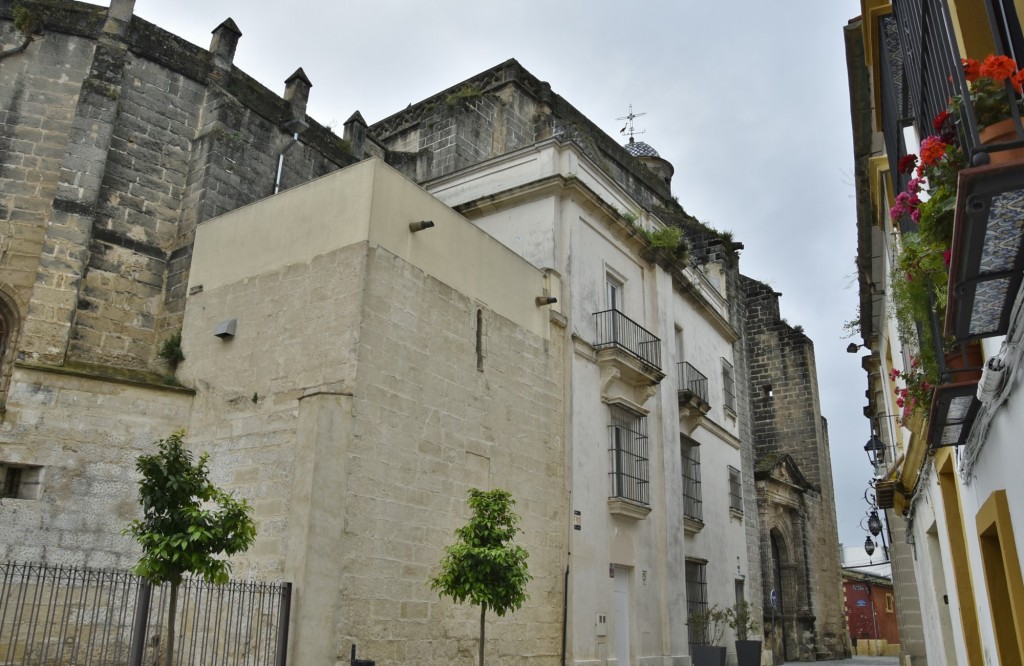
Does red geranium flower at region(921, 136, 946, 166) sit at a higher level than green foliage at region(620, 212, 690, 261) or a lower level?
lower

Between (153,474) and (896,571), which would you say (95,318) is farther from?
(896,571)

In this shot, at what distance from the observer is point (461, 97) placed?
61.4ft

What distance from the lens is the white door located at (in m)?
13.5

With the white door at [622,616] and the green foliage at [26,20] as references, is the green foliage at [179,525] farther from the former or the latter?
the green foliage at [26,20]

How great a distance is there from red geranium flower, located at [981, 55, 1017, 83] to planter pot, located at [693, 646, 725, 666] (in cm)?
1392

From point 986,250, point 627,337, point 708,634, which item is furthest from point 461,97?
point 986,250

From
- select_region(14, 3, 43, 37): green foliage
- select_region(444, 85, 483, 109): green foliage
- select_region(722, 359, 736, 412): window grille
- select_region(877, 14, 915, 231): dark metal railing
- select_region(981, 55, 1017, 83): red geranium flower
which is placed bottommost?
select_region(981, 55, 1017, 83): red geranium flower

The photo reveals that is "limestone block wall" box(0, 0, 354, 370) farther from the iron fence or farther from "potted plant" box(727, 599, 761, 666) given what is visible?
"potted plant" box(727, 599, 761, 666)

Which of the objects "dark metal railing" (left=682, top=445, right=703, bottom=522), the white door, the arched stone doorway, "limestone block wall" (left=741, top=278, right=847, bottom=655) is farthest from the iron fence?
"limestone block wall" (left=741, top=278, right=847, bottom=655)

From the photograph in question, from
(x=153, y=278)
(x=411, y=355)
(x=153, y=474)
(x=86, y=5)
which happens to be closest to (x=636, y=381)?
(x=411, y=355)

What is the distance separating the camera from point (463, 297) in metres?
12.2

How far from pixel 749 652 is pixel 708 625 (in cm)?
106

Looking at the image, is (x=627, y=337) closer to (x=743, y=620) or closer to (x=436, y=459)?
(x=436, y=459)

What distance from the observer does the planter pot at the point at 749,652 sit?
16875 mm
